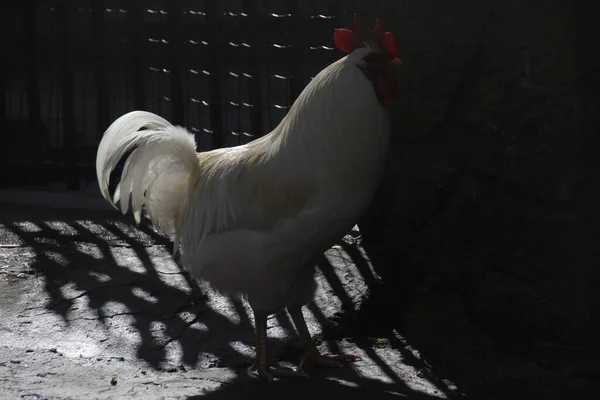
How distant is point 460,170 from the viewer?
5723 millimetres

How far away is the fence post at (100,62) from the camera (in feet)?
28.0

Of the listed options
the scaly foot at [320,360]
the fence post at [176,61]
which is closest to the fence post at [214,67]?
the fence post at [176,61]

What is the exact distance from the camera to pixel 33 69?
28.7 ft

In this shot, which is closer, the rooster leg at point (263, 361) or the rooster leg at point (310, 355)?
the rooster leg at point (263, 361)

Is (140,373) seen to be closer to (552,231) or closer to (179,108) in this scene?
(552,231)

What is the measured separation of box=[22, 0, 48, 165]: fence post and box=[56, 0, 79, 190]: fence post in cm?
26

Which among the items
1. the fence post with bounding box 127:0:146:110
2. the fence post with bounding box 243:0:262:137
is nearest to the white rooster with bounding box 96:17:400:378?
the fence post with bounding box 243:0:262:137

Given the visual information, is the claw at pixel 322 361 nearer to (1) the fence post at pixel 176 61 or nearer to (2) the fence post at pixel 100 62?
(1) the fence post at pixel 176 61

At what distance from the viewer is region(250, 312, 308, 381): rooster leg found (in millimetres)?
4910

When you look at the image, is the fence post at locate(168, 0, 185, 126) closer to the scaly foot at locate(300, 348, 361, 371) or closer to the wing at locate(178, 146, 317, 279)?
the wing at locate(178, 146, 317, 279)

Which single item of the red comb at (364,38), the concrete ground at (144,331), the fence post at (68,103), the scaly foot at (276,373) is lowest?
the concrete ground at (144,331)

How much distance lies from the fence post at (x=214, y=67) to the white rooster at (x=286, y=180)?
10.6 feet

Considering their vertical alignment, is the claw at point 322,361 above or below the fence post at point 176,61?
below

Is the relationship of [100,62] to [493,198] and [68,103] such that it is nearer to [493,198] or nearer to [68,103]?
[68,103]
